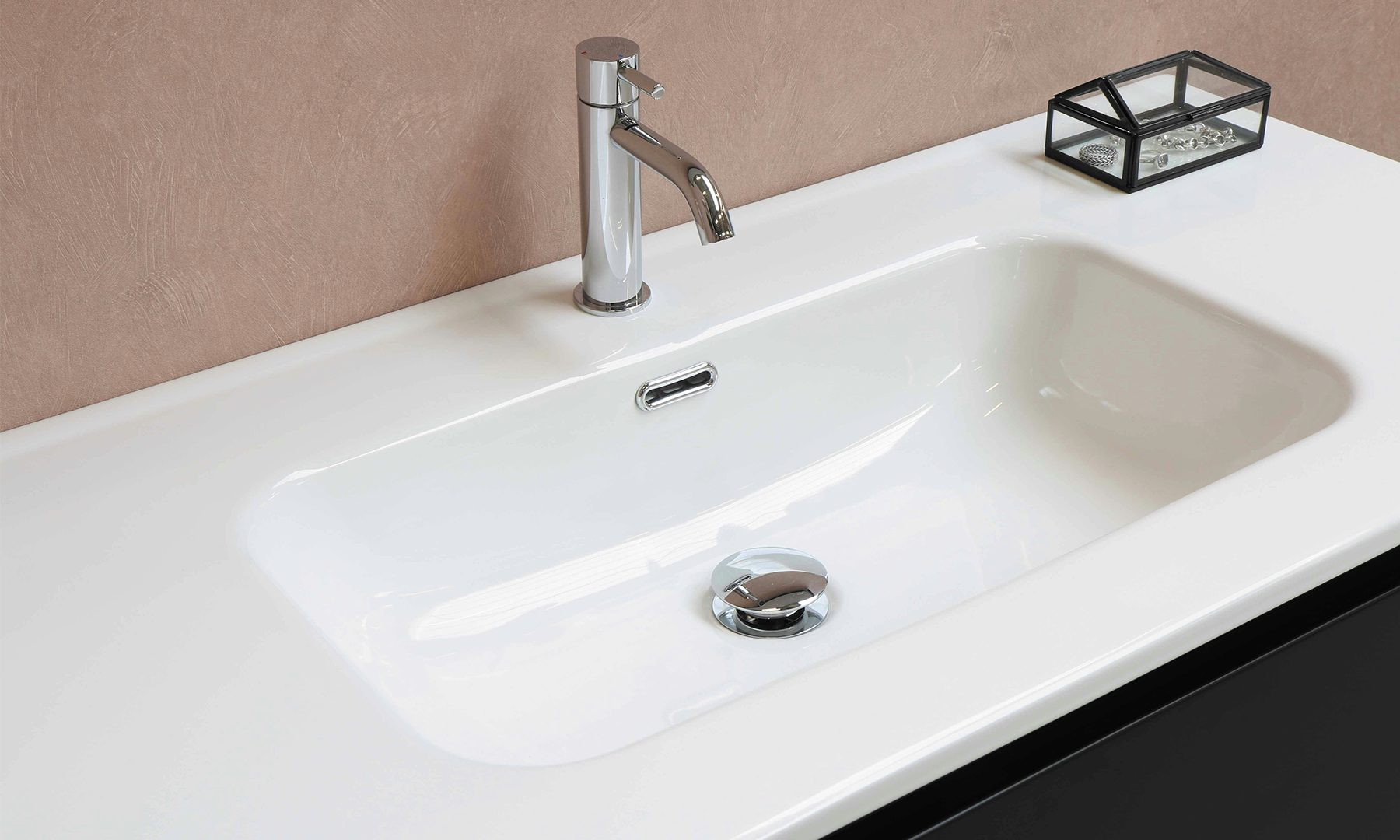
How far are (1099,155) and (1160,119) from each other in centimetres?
6

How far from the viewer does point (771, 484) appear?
0.94 metres

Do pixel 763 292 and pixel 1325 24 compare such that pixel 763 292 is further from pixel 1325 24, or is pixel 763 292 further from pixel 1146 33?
pixel 1325 24

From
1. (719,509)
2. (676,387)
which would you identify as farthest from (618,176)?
(719,509)

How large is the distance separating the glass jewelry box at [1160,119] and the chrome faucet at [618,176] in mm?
440

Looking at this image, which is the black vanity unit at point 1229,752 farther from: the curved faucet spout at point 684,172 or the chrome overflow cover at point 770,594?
the curved faucet spout at point 684,172

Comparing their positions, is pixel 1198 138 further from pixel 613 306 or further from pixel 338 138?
pixel 338 138

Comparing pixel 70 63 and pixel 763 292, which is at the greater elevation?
pixel 70 63

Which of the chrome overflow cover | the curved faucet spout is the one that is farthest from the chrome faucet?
the chrome overflow cover

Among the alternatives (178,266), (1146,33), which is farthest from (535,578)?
(1146,33)

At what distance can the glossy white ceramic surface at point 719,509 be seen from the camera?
56 cm

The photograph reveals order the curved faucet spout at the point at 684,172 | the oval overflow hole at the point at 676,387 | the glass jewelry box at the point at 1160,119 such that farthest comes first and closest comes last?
the glass jewelry box at the point at 1160,119, the oval overflow hole at the point at 676,387, the curved faucet spout at the point at 684,172

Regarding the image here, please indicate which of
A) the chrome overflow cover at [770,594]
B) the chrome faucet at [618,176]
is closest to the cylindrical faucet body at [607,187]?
the chrome faucet at [618,176]

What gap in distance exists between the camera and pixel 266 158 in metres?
0.82

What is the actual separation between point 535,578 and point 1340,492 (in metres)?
0.51
